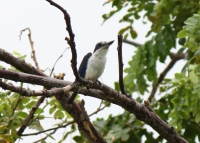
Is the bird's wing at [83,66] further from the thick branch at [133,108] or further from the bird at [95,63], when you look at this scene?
the thick branch at [133,108]

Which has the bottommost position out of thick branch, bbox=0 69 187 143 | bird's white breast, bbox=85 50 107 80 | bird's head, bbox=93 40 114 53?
thick branch, bbox=0 69 187 143

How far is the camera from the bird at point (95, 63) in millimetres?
5012

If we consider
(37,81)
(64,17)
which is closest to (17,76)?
(37,81)

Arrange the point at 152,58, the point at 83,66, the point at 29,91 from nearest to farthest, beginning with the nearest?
the point at 29,91 → the point at 83,66 → the point at 152,58

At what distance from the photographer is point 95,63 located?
5.07 m

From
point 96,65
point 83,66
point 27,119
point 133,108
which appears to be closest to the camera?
point 133,108

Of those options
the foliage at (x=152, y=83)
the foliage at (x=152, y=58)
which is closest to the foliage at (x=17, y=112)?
the foliage at (x=152, y=83)

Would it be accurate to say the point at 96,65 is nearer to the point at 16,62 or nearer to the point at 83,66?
the point at 83,66

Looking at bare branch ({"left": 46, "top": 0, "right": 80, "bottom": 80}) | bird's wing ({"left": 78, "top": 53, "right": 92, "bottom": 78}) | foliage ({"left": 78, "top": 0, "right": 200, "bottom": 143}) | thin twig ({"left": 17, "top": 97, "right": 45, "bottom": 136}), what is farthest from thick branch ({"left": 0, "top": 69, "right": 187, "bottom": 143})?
foliage ({"left": 78, "top": 0, "right": 200, "bottom": 143})

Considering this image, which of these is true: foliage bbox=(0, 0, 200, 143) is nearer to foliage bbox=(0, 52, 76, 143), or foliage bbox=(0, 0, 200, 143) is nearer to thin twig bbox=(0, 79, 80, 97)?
foliage bbox=(0, 52, 76, 143)

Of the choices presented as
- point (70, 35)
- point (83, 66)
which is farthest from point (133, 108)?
point (70, 35)

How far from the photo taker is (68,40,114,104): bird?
5.01m

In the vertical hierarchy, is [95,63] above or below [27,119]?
above

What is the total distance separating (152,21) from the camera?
22.7 ft
